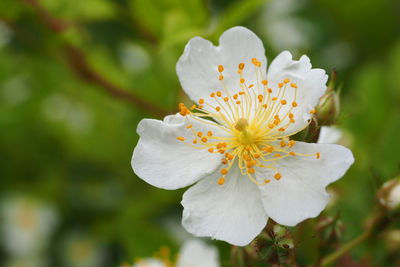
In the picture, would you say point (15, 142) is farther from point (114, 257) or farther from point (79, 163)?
point (114, 257)

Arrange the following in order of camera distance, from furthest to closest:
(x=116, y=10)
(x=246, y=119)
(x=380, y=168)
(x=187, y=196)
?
(x=116, y=10)
(x=380, y=168)
(x=246, y=119)
(x=187, y=196)

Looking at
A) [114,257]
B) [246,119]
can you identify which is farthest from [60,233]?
[246,119]

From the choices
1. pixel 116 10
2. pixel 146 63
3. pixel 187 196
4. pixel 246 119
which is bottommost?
pixel 146 63

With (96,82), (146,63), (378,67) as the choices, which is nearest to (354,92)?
(378,67)

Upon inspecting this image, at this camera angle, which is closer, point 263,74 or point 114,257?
point 263,74

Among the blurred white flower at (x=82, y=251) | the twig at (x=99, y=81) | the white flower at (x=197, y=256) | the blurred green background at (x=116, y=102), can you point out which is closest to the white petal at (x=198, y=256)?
the white flower at (x=197, y=256)

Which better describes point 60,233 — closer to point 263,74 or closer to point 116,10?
point 116,10

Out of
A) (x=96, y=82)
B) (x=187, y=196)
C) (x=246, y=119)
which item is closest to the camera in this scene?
(x=187, y=196)

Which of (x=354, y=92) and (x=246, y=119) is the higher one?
(x=246, y=119)

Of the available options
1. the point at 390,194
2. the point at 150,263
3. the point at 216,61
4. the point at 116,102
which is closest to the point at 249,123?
the point at 216,61
